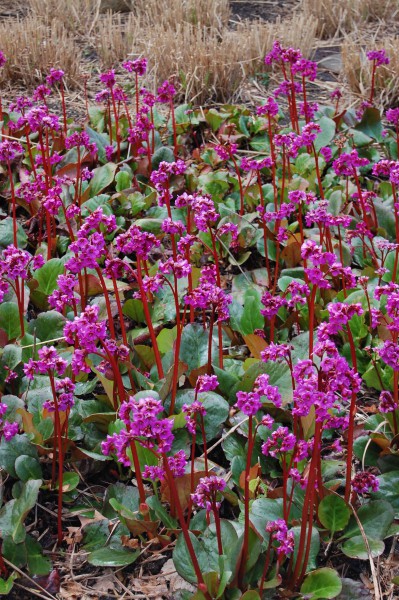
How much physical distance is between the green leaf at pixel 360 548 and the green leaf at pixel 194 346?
91 cm

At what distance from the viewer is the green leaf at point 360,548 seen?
7.34 ft

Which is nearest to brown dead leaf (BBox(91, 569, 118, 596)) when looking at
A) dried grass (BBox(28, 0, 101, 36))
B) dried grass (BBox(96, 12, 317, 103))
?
dried grass (BBox(96, 12, 317, 103))

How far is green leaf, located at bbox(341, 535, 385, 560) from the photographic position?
2.24 m

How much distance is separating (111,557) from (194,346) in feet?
3.09

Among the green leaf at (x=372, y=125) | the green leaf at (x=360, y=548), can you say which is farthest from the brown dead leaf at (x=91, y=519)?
the green leaf at (x=372, y=125)

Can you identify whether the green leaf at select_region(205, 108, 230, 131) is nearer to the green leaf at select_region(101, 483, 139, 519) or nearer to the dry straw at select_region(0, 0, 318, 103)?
the dry straw at select_region(0, 0, 318, 103)

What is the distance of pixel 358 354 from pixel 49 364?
1.47 m

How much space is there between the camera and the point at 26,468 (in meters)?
2.46

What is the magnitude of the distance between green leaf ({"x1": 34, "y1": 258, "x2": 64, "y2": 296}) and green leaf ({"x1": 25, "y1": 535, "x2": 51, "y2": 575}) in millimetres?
1353

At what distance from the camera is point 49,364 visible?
2076mm

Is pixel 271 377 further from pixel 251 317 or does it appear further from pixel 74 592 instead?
pixel 74 592

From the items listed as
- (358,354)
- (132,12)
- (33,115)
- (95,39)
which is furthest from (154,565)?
(132,12)

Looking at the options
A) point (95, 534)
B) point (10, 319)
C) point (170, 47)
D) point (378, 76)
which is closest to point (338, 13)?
point (378, 76)

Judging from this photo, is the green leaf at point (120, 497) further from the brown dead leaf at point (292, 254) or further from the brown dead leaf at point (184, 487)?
the brown dead leaf at point (292, 254)
